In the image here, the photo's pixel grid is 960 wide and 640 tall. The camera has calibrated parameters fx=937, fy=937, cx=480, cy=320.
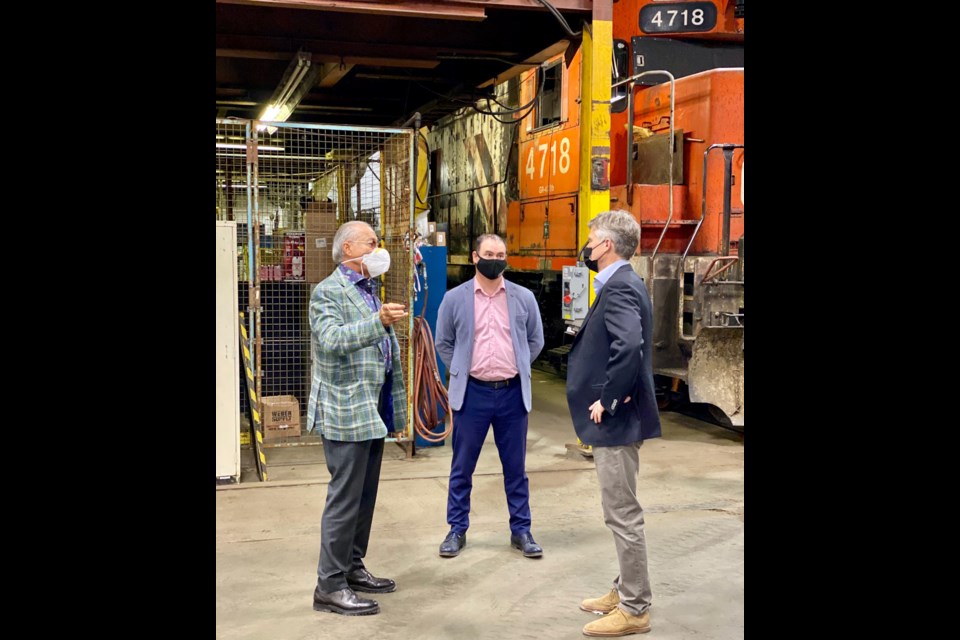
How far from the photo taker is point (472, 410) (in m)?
5.43

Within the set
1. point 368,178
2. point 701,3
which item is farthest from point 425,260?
point 701,3

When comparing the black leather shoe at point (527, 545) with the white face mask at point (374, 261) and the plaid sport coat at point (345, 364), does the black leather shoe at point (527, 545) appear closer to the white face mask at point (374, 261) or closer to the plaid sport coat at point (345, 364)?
the plaid sport coat at point (345, 364)

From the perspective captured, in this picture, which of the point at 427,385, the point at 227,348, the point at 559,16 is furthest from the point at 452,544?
the point at 559,16

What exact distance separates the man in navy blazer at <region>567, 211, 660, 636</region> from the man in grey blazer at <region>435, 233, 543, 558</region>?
1.14m

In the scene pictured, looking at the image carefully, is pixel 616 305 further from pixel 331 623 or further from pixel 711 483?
pixel 711 483

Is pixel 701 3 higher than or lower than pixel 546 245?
higher

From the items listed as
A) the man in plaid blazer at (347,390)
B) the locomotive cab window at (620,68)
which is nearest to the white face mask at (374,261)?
the man in plaid blazer at (347,390)

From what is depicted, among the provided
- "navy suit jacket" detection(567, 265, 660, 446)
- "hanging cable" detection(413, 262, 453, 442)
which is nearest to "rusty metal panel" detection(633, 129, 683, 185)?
"hanging cable" detection(413, 262, 453, 442)

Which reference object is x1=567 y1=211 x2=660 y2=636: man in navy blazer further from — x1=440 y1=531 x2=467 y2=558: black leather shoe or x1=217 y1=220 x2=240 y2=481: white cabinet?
x1=217 y1=220 x2=240 y2=481: white cabinet

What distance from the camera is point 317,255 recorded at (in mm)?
8328

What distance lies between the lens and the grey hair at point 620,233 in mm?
4270

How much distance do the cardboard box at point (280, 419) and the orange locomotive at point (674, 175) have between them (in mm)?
2508

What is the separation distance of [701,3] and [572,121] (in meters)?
1.75

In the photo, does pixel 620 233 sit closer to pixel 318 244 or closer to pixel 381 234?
pixel 318 244
